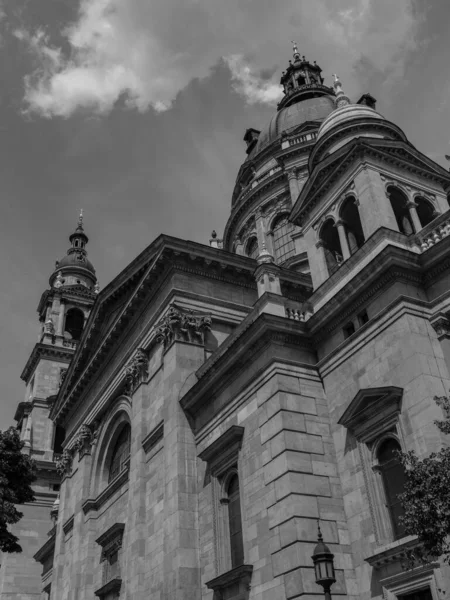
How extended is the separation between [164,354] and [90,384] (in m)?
10.9

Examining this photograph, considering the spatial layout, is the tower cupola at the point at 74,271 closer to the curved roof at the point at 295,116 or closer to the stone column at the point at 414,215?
the curved roof at the point at 295,116

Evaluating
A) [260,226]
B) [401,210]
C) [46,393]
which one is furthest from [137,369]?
[46,393]

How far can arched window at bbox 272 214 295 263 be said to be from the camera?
40806 millimetres

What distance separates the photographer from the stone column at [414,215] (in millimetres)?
21138

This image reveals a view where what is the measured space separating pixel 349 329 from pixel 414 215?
4.96 m

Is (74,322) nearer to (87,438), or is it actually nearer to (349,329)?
(87,438)

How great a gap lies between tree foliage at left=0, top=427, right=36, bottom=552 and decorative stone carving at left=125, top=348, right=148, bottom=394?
17.5 ft

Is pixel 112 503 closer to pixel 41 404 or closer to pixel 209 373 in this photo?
pixel 209 373

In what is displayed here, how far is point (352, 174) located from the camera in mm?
21922

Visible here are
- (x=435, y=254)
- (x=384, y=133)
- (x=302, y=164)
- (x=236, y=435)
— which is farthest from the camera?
(x=302, y=164)

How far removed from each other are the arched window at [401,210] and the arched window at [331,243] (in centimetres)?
216

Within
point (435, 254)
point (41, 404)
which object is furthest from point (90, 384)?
point (435, 254)

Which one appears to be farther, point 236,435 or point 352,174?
point 352,174

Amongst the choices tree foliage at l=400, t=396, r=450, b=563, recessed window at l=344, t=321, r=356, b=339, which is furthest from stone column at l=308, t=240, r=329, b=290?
tree foliage at l=400, t=396, r=450, b=563
